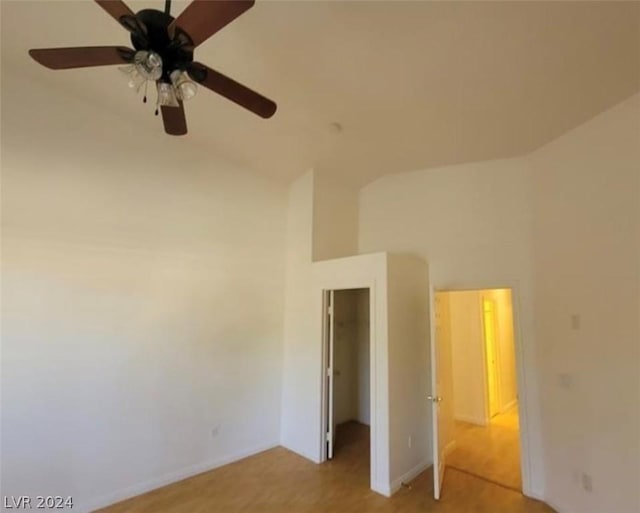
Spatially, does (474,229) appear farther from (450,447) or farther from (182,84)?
(182,84)

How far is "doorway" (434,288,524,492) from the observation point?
433cm

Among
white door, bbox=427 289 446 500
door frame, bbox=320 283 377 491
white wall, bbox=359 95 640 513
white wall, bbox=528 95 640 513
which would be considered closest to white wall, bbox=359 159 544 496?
white wall, bbox=359 95 640 513

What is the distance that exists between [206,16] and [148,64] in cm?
40

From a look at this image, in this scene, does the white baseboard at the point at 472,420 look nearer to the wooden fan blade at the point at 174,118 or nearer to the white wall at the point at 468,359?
the white wall at the point at 468,359

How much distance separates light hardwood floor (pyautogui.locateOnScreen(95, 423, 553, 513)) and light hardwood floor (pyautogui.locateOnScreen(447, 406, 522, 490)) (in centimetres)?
24

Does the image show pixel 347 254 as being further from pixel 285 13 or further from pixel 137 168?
pixel 285 13

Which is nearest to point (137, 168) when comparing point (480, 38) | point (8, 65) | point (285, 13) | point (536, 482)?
point (8, 65)

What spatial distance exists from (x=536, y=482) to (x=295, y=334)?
308 centimetres

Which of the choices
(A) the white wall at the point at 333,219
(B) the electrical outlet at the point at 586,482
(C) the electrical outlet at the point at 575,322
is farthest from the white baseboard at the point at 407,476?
(A) the white wall at the point at 333,219

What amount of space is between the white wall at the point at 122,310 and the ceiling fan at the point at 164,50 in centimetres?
193

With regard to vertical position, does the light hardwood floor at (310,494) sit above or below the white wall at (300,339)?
below

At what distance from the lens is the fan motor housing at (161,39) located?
1659 mm

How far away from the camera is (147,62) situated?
1.78 m

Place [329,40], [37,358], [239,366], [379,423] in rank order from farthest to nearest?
1. [239,366]
2. [379,423]
3. [37,358]
4. [329,40]
